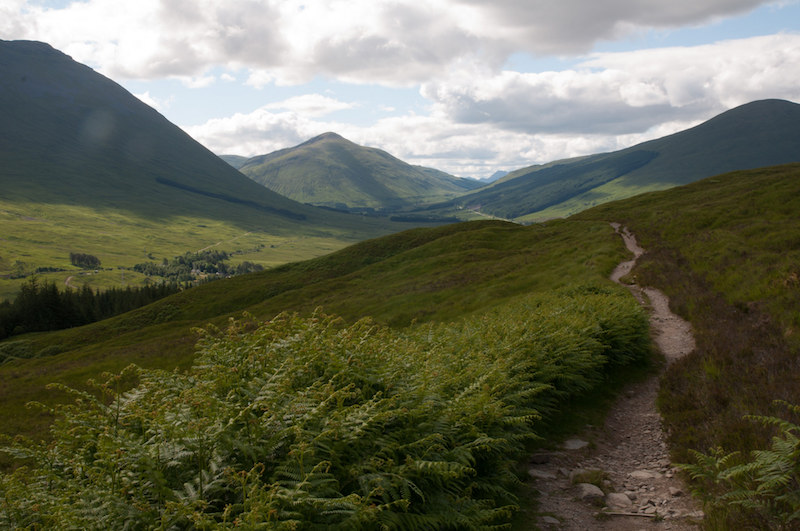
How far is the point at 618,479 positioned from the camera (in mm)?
10008

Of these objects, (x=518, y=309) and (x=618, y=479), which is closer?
(x=618, y=479)

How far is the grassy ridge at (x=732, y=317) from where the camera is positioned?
33.8ft

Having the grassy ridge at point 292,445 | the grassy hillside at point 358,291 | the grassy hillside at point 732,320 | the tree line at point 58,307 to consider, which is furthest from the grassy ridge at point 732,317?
the tree line at point 58,307

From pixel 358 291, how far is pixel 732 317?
187ft

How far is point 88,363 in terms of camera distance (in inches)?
2518

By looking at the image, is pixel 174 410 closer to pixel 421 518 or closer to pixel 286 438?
pixel 286 438

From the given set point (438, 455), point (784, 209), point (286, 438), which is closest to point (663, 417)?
point (438, 455)

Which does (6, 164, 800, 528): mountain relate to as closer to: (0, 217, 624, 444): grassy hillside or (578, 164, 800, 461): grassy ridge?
(578, 164, 800, 461): grassy ridge

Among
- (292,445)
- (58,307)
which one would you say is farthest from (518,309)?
(58,307)

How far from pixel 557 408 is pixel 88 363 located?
71226 millimetres

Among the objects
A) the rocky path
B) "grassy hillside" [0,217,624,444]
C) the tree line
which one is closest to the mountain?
"grassy hillside" [0,217,624,444]

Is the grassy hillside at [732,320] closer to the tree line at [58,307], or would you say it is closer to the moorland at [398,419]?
the moorland at [398,419]

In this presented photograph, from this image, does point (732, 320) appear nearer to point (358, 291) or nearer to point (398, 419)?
point (398, 419)

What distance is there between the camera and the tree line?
391 ft
